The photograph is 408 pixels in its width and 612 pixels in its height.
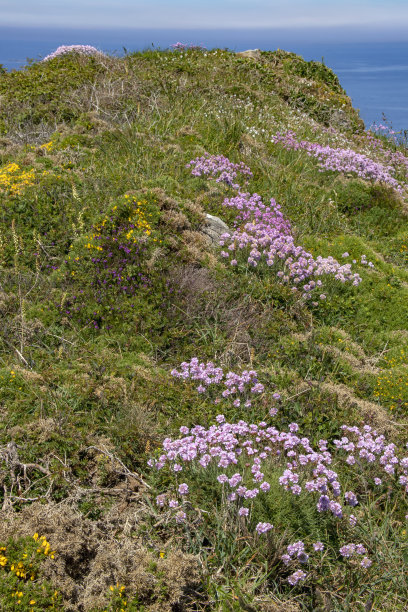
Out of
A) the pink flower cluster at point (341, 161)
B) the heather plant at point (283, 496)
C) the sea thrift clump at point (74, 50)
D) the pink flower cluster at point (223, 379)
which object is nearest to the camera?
the heather plant at point (283, 496)

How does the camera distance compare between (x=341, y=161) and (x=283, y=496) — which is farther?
(x=341, y=161)

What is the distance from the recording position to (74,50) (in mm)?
14719

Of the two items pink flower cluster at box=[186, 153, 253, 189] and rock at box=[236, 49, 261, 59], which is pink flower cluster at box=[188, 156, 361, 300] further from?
rock at box=[236, 49, 261, 59]

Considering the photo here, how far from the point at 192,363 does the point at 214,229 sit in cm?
292

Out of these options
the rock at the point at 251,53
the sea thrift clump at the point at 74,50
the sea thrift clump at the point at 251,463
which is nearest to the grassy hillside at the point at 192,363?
the sea thrift clump at the point at 251,463

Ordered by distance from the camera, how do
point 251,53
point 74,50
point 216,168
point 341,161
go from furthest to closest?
point 251,53 < point 74,50 < point 341,161 < point 216,168

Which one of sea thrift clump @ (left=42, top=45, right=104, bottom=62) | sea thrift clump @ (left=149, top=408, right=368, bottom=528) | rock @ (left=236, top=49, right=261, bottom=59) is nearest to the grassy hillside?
sea thrift clump @ (left=149, top=408, right=368, bottom=528)

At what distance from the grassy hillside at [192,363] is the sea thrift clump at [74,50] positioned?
3709 mm

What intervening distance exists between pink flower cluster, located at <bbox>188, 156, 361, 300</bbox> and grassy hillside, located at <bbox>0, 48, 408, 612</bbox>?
43 millimetres

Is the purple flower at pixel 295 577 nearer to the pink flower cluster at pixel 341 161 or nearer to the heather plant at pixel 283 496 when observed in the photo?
the heather plant at pixel 283 496

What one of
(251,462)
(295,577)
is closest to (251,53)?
(251,462)

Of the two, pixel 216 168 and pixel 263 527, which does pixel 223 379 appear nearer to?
pixel 263 527

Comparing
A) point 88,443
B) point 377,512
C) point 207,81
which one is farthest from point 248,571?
point 207,81

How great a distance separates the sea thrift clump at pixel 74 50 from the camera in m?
14.4
